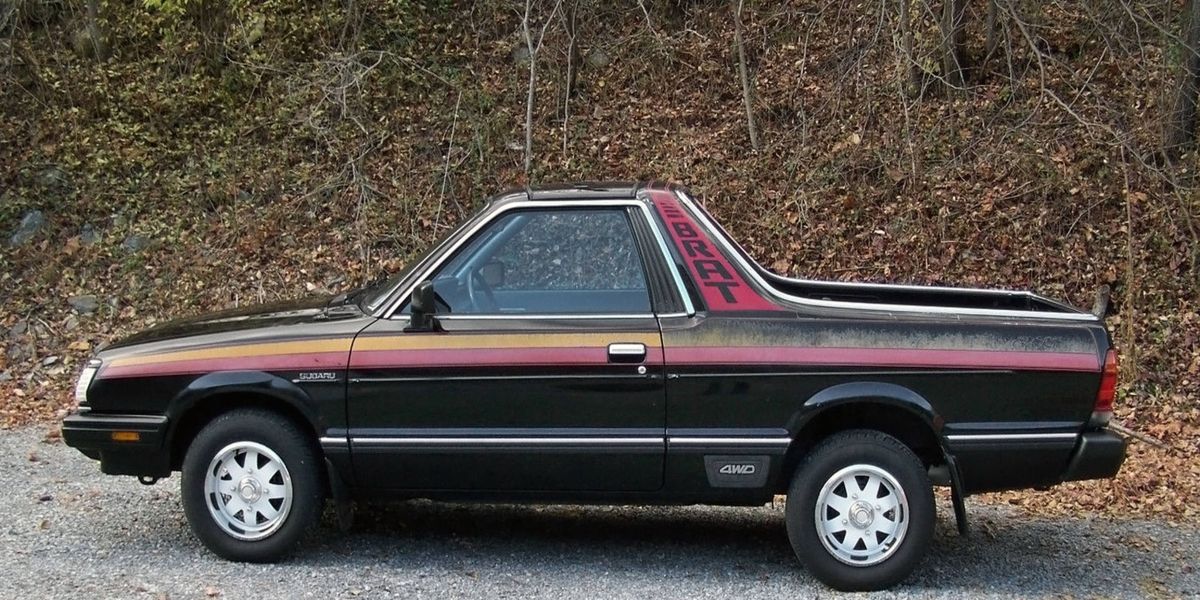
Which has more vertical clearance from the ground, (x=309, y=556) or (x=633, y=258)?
(x=633, y=258)

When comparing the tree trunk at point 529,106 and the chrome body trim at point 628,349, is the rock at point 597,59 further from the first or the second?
the chrome body trim at point 628,349

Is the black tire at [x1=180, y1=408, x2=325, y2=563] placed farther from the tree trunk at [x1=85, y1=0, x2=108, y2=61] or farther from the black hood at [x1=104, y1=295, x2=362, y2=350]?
the tree trunk at [x1=85, y1=0, x2=108, y2=61]

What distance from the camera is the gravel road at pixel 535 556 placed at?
517 cm

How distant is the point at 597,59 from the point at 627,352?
8978 millimetres

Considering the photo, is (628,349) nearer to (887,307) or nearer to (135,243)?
(887,307)

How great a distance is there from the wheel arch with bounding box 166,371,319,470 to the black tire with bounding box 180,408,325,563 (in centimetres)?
5

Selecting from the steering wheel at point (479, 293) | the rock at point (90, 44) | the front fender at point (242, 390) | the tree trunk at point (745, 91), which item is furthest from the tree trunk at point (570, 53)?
the front fender at point (242, 390)

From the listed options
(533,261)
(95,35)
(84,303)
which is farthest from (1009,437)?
(95,35)

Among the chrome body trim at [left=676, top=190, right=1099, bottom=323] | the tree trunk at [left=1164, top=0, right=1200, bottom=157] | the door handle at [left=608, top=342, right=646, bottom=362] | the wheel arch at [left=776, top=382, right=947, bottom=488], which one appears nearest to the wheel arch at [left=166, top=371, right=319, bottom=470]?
the door handle at [left=608, top=342, right=646, bottom=362]

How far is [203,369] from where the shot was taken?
5.28 m

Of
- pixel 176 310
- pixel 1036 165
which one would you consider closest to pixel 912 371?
pixel 1036 165

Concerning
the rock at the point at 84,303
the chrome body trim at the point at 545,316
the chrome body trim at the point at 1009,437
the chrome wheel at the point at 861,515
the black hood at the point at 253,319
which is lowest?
the chrome wheel at the point at 861,515

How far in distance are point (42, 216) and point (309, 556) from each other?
7.81m

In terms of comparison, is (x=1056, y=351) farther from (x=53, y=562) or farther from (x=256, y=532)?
(x=53, y=562)
